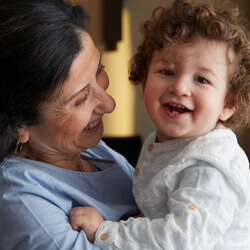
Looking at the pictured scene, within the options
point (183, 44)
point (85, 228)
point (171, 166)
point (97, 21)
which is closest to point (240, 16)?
point (183, 44)

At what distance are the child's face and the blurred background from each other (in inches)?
94.8

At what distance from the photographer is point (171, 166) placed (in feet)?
3.76

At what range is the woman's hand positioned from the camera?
1.13 metres

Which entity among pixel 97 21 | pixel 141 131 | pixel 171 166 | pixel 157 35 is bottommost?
pixel 141 131

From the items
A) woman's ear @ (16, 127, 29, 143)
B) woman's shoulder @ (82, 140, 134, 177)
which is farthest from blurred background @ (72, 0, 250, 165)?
woman's ear @ (16, 127, 29, 143)

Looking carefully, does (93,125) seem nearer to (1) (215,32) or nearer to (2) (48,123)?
(2) (48,123)

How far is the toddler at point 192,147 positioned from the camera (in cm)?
105

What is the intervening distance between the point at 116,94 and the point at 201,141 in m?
2.96

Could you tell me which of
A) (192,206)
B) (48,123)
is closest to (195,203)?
(192,206)

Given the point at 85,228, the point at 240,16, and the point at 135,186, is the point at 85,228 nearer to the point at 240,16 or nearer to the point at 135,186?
the point at 135,186

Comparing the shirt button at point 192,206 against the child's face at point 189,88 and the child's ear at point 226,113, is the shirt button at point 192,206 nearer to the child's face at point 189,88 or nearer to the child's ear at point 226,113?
the child's face at point 189,88

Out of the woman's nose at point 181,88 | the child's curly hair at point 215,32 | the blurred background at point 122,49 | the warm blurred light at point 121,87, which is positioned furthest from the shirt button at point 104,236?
the warm blurred light at point 121,87

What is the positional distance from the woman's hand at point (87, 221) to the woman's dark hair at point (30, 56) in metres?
0.31

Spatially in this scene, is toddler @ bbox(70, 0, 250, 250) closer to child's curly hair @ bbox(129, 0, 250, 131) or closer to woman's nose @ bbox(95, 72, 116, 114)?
child's curly hair @ bbox(129, 0, 250, 131)
